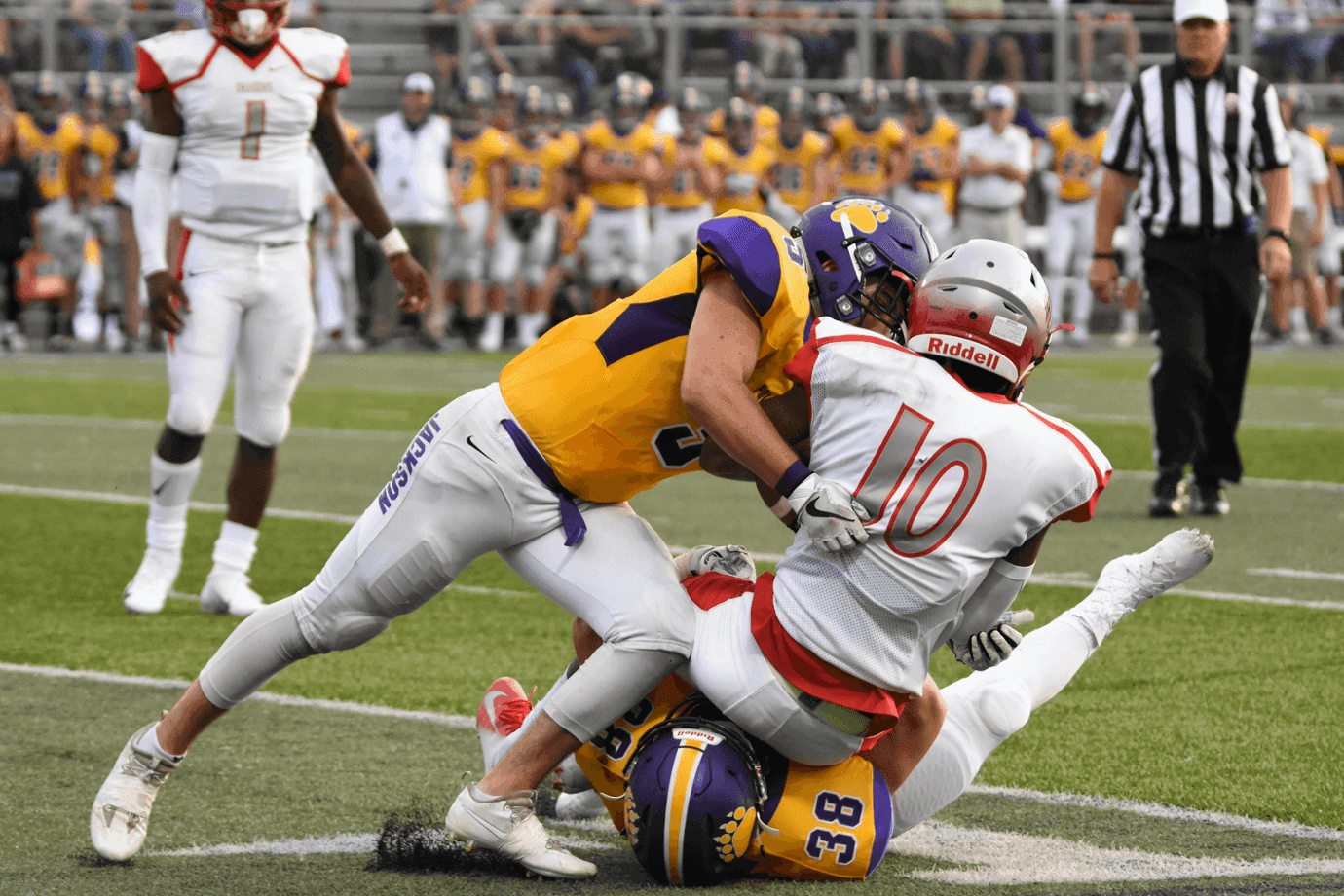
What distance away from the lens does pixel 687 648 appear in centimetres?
331

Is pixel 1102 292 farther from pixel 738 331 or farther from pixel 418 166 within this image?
pixel 418 166

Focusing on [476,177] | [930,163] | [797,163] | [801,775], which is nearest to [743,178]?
[797,163]

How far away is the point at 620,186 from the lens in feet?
57.2

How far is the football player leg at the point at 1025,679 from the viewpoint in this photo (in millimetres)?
3439

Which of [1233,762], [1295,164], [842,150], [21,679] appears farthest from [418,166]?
[1233,762]

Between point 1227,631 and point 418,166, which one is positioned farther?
point 418,166

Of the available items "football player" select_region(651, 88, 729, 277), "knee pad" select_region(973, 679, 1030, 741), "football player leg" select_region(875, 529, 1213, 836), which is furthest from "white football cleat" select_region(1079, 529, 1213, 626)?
"football player" select_region(651, 88, 729, 277)

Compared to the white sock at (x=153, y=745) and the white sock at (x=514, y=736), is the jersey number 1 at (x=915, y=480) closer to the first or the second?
the white sock at (x=514, y=736)

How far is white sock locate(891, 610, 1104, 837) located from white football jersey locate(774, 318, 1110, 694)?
0.94ft

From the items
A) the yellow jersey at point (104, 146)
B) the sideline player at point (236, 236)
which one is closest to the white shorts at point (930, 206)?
the yellow jersey at point (104, 146)

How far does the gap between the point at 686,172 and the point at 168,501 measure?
11922 millimetres

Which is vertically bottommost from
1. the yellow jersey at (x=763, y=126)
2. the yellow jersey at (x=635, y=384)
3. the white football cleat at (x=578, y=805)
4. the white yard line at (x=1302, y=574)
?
the white yard line at (x=1302, y=574)

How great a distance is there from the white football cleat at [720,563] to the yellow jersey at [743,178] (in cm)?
1389

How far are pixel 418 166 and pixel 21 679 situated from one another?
40.0 ft
